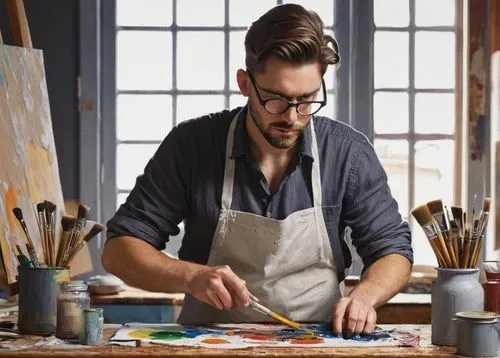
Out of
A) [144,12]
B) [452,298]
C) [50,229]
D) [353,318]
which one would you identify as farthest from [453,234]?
[144,12]

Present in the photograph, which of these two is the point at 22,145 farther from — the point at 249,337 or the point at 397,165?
the point at 397,165

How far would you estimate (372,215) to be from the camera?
341 cm

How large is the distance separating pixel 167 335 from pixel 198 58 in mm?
3047

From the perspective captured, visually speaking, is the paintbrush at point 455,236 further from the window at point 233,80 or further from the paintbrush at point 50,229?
the window at point 233,80

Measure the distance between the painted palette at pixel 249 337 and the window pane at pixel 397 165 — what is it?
2.71 m

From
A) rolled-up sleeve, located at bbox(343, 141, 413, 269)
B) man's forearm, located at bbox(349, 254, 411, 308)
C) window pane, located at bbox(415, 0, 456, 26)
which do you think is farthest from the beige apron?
window pane, located at bbox(415, 0, 456, 26)

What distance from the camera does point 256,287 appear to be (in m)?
3.39

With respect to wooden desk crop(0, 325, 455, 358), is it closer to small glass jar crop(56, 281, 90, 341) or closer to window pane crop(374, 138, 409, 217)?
small glass jar crop(56, 281, 90, 341)

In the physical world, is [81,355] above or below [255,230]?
below

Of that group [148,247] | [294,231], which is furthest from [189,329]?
[294,231]

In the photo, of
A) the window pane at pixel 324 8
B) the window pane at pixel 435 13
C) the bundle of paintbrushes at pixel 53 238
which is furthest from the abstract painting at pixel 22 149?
the window pane at pixel 435 13

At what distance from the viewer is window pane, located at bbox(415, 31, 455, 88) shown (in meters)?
5.68

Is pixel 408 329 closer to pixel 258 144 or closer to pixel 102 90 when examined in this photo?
pixel 258 144

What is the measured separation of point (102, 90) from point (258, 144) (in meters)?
2.40
